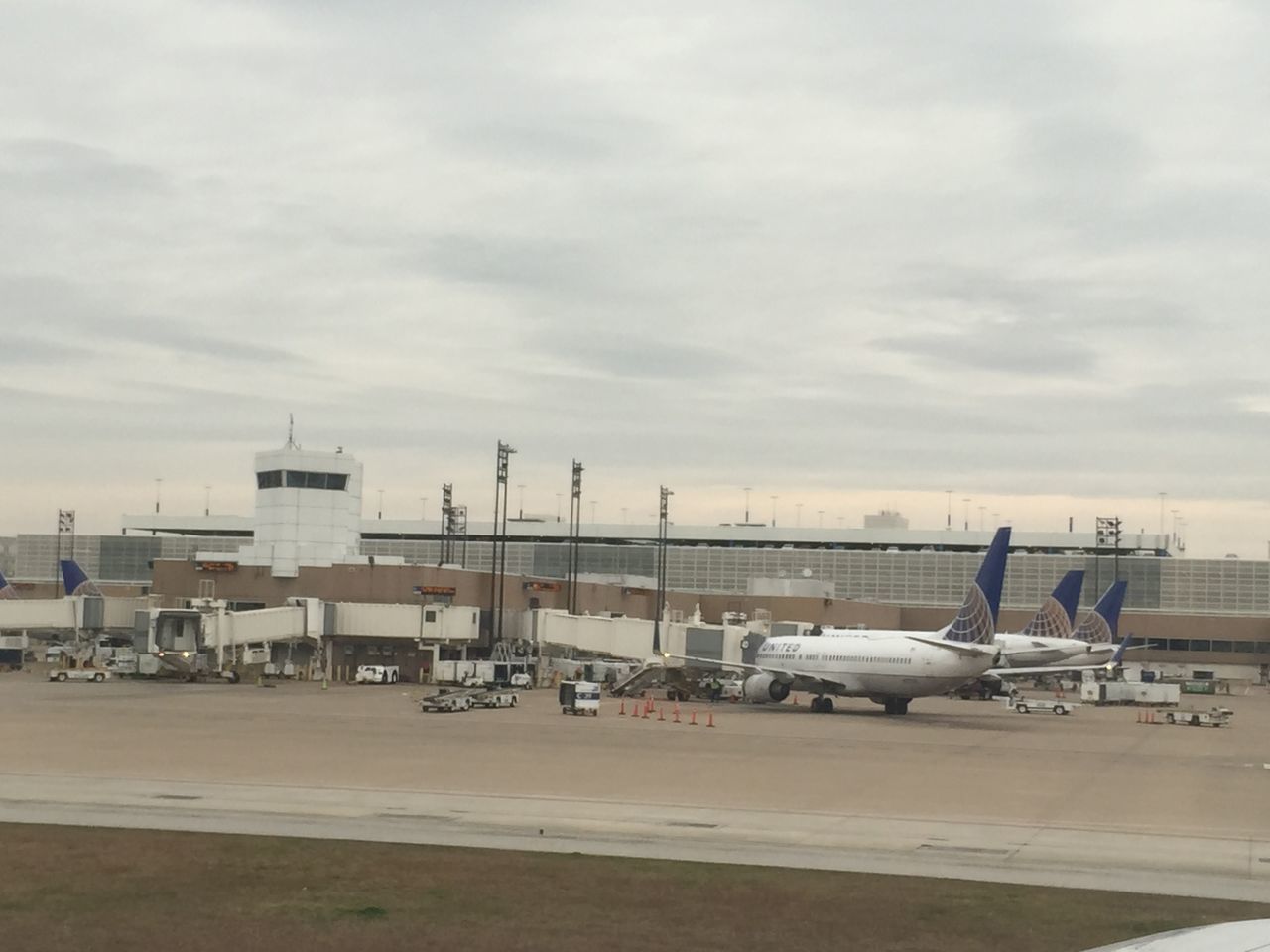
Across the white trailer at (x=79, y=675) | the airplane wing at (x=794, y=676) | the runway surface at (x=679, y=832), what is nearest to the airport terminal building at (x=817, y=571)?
the white trailer at (x=79, y=675)

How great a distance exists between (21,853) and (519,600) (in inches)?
3656

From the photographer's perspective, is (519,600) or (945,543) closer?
(519,600)

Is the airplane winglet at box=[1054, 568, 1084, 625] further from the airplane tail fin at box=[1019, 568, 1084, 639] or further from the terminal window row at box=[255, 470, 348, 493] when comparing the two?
the terminal window row at box=[255, 470, 348, 493]

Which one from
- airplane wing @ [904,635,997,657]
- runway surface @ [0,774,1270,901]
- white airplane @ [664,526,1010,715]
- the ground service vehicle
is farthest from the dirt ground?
white airplane @ [664,526,1010,715]

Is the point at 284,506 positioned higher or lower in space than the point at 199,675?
higher

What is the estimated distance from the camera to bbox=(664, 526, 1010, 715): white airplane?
69.2m

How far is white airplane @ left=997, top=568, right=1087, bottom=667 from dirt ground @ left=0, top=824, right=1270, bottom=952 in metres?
71.3

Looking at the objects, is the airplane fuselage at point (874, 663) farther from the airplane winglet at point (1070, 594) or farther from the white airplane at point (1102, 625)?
the white airplane at point (1102, 625)

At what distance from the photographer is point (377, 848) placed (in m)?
24.7

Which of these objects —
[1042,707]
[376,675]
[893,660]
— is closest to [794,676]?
[893,660]

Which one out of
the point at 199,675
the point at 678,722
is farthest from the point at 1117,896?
the point at 199,675

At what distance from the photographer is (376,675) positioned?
9294 cm

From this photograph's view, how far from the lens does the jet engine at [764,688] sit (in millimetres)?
78000

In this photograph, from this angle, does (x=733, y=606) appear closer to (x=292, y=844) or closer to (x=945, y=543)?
(x=945, y=543)
